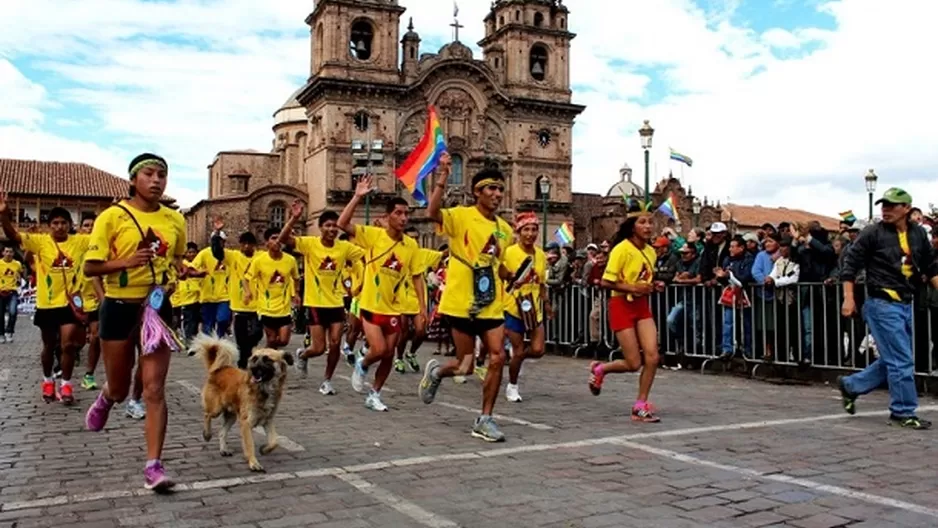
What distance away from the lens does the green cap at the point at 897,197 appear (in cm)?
812

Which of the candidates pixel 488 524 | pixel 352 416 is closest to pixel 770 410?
pixel 352 416

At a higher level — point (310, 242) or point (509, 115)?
point (509, 115)

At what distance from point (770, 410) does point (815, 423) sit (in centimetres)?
96

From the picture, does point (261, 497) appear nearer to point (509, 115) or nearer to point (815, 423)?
point (815, 423)

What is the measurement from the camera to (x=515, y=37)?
204ft

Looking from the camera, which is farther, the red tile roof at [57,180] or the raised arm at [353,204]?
the red tile roof at [57,180]

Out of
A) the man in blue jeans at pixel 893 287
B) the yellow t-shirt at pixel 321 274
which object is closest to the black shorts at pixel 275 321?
the yellow t-shirt at pixel 321 274

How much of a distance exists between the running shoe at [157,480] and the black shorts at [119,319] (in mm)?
931

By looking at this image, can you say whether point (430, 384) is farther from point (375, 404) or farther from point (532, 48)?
point (532, 48)

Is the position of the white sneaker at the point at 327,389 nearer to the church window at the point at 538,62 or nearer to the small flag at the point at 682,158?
the small flag at the point at 682,158

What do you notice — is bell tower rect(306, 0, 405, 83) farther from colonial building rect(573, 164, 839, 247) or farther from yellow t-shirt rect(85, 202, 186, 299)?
yellow t-shirt rect(85, 202, 186, 299)

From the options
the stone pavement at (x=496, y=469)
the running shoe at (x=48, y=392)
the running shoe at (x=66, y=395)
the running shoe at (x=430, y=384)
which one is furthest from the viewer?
the running shoe at (x=48, y=392)

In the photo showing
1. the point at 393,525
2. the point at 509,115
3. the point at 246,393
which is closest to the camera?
the point at 393,525

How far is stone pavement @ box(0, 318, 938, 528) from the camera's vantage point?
4871mm
